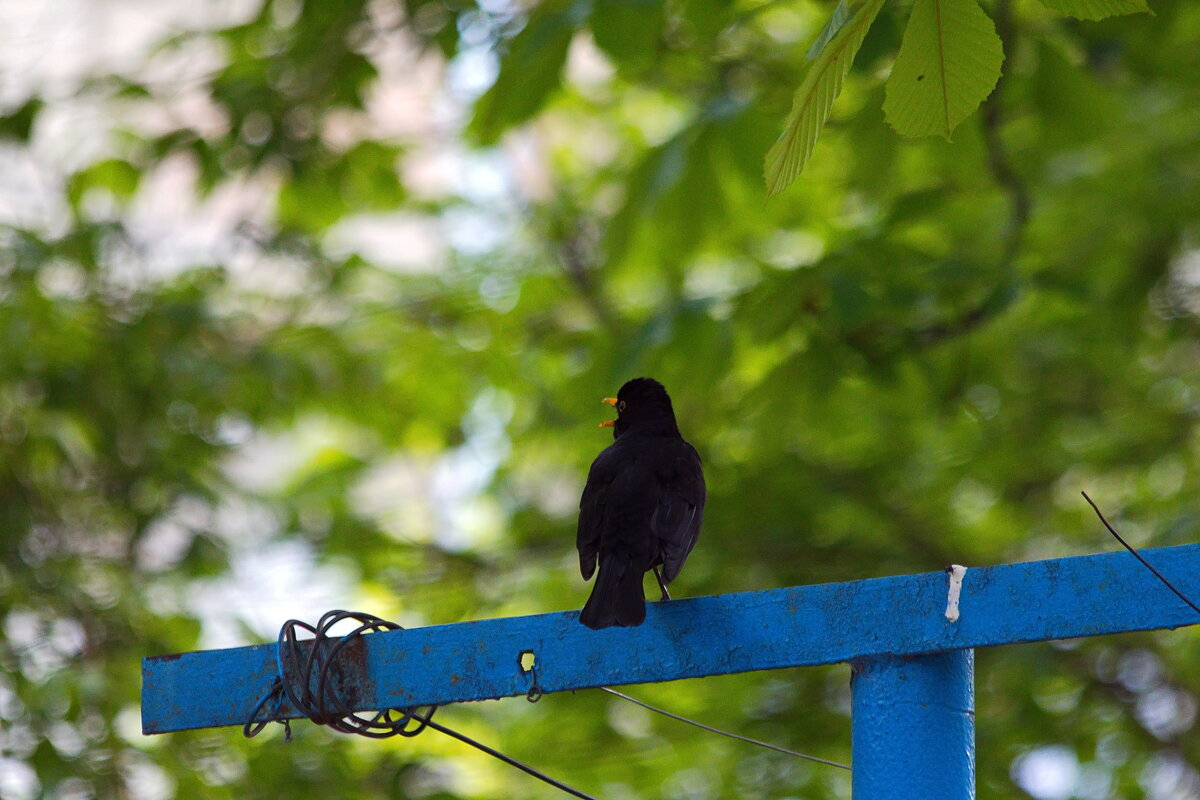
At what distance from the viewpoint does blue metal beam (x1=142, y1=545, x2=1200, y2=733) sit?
5.16 ft

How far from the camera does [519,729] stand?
4965 millimetres

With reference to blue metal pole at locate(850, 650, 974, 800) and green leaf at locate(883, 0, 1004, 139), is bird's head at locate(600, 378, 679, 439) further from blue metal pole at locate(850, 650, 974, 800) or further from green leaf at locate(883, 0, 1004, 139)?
green leaf at locate(883, 0, 1004, 139)

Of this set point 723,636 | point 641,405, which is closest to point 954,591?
point 723,636

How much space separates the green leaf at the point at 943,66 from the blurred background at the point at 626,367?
1.35 metres

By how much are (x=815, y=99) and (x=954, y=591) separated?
72 centimetres

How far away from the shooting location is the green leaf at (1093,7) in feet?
3.83

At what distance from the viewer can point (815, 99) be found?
126cm

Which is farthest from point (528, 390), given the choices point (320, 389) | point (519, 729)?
point (519, 729)

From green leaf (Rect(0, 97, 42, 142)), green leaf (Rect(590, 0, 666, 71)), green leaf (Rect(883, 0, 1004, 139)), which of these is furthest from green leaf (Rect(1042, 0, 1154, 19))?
green leaf (Rect(0, 97, 42, 142))

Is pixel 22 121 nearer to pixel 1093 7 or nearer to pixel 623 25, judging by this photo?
pixel 623 25

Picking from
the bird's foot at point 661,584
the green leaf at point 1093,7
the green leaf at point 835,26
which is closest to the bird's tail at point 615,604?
the bird's foot at point 661,584

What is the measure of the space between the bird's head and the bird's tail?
865 millimetres

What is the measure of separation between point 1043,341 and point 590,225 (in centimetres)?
288

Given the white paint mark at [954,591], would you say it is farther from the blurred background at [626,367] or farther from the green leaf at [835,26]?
the blurred background at [626,367]
